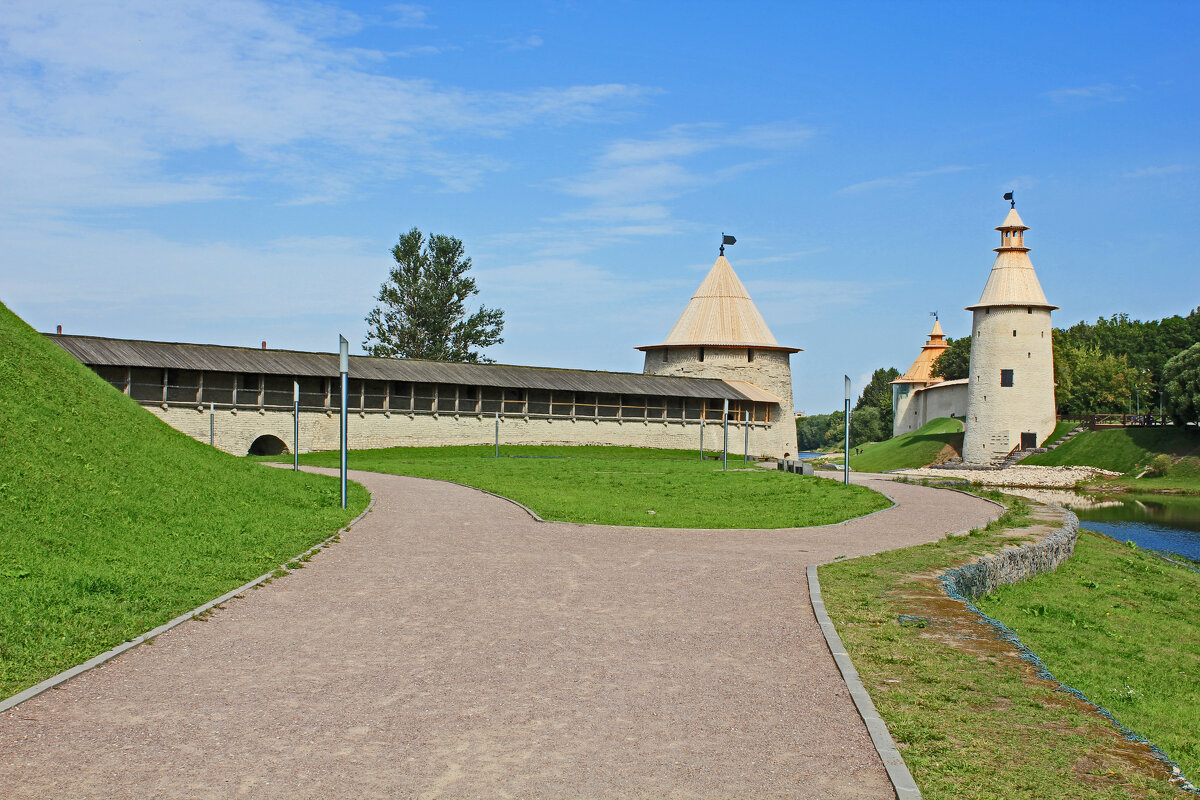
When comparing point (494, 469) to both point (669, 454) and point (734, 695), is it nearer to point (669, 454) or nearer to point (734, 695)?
point (669, 454)

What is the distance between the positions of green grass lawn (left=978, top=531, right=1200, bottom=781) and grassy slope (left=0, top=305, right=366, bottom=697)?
26.5 ft

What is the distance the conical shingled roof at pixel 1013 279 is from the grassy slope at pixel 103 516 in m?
46.2

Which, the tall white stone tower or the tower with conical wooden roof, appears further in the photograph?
the tall white stone tower

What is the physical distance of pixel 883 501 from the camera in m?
23.0

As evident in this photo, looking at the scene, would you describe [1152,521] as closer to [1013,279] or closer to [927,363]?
[1013,279]

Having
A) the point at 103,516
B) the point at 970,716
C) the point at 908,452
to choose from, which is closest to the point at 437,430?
the point at 908,452

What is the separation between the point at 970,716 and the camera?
6.23 meters

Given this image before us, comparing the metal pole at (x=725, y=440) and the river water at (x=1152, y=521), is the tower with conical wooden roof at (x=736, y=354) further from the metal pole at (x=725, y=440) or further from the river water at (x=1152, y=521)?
the river water at (x=1152, y=521)

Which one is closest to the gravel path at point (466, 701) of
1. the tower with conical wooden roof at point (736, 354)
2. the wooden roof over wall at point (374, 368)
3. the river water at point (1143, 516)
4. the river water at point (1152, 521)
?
the river water at point (1152, 521)

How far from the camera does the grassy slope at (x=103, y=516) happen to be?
823 cm

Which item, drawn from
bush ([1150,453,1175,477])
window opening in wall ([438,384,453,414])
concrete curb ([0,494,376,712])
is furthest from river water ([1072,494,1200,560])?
window opening in wall ([438,384,453,414])

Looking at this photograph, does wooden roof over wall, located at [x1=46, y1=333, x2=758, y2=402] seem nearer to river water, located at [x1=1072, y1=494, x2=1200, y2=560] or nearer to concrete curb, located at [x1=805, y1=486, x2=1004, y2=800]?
river water, located at [x1=1072, y1=494, x2=1200, y2=560]

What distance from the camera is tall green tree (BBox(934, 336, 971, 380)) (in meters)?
86.9

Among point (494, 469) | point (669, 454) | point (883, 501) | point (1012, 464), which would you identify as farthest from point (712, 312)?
point (883, 501)
